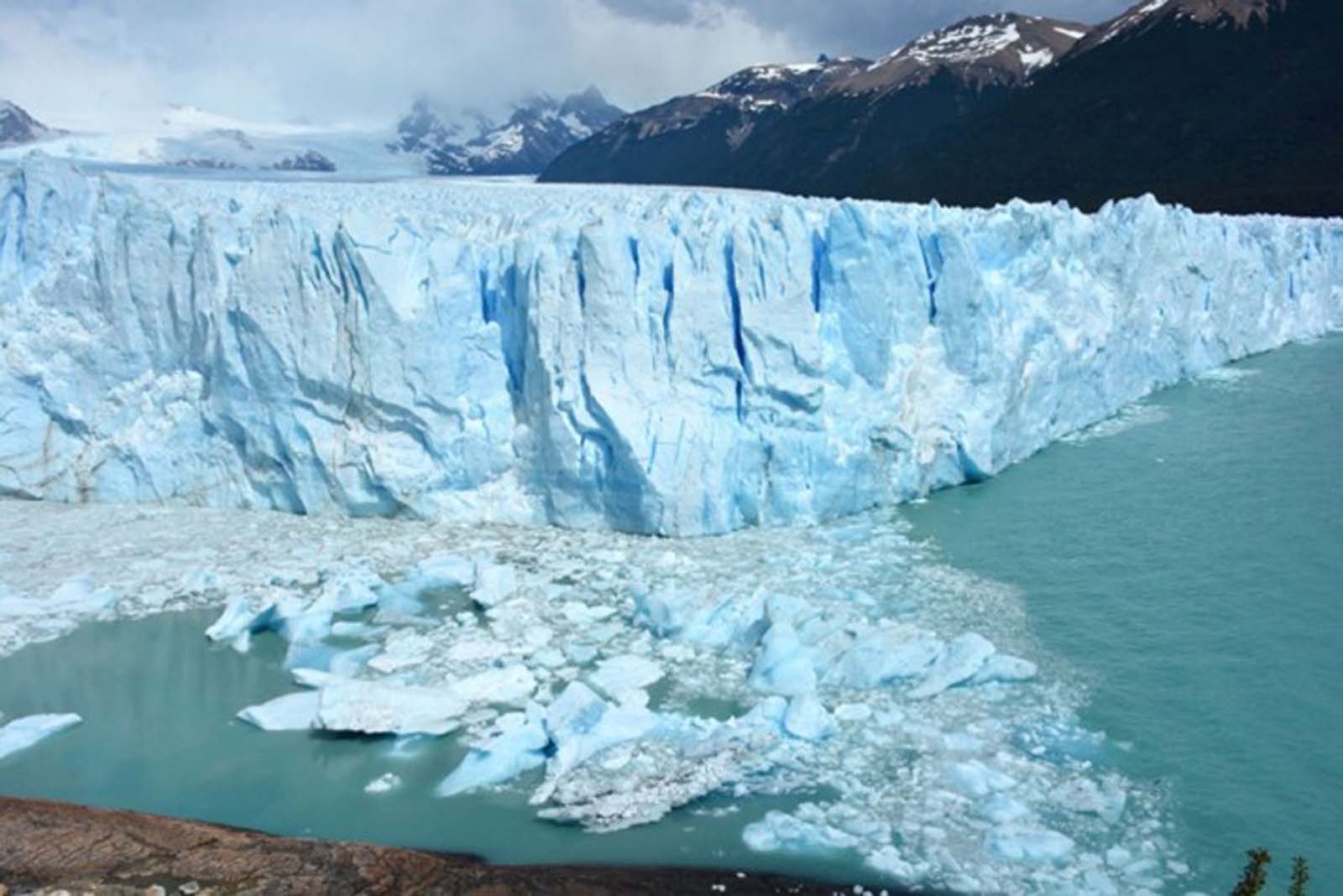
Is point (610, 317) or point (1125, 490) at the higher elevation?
point (610, 317)

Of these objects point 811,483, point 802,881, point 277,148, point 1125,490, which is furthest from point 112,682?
point 277,148

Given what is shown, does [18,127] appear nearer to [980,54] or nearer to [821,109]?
[821,109]

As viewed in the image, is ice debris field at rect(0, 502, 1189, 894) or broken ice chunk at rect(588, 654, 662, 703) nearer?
ice debris field at rect(0, 502, 1189, 894)

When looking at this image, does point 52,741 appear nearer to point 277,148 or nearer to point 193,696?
point 193,696

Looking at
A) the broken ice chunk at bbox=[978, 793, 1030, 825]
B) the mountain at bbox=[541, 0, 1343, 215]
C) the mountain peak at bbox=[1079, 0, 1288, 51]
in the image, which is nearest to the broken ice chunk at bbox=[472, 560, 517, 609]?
the broken ice chunk at bbox=[978, 793, 1030, 825]

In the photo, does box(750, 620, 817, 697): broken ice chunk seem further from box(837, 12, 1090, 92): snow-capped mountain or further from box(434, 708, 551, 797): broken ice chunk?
box(837, 12, 1090, 92): snow-capped mountain


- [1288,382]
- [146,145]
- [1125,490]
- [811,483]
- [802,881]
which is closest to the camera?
[802,881]
